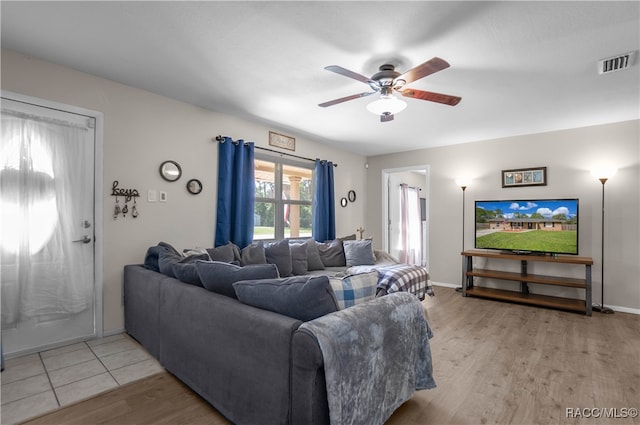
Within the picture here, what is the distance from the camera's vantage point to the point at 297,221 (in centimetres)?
487

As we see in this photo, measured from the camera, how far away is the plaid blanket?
3.36 metres

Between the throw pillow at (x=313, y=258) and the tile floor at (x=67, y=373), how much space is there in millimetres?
2085

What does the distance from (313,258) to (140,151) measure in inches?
93.2

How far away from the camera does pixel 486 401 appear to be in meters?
1.96

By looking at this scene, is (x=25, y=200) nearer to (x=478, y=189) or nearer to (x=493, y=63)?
(x=493, y=63)

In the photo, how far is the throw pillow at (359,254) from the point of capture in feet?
13.7

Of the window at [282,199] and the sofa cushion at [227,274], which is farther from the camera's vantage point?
the window at [282,199]

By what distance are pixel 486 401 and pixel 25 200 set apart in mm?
3730

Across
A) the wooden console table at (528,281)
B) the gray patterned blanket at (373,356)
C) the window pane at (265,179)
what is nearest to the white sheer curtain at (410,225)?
the wooden console table at (528,281)

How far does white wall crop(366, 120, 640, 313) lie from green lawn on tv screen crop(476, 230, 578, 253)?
279 millimetres

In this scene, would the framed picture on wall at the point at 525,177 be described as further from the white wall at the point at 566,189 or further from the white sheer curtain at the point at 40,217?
the white sheer curtain at the point at 40,217

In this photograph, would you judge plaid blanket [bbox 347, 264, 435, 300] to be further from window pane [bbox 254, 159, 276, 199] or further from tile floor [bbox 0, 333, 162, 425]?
tile floor [bbox 0, 333, 162, 425]

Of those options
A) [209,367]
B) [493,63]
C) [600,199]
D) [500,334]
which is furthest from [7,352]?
[600,199]

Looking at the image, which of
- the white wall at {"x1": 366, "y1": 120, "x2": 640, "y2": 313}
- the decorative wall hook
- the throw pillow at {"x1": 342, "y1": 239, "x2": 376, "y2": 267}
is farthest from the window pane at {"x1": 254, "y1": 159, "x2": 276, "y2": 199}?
the white wall at {"x1": 366, "y1": 120, "x2": 640, "y2": 313}
